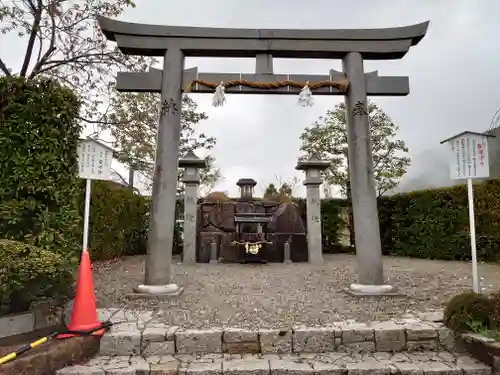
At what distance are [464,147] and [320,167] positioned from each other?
15.2 ft

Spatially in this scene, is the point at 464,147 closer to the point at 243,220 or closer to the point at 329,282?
the point at 329,282

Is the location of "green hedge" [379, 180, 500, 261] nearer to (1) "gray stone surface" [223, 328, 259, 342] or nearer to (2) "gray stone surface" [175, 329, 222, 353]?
(1) "gray stone surface" [223, 328, 259, 342]

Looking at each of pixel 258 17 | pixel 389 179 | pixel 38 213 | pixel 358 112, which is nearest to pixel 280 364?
pixel 38 213

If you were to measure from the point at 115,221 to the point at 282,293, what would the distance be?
5403 mm

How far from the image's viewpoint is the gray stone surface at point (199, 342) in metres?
2.83

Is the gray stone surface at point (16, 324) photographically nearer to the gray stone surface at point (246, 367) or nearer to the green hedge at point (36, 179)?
the green hedge at point (36, 179)

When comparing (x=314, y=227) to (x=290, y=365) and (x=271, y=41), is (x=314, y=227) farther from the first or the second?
(x=290, y=365)

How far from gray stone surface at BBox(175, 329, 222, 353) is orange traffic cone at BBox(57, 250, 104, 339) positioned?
2.38 ft

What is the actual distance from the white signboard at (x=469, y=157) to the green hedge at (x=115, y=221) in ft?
19.4

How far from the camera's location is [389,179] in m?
11.6

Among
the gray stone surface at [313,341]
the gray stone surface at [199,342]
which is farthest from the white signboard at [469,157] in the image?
the gray stone surface at [199,342]

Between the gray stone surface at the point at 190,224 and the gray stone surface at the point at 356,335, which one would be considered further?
the gray stone surface at the point at 190,224

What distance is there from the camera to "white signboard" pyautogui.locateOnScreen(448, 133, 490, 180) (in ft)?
12.3

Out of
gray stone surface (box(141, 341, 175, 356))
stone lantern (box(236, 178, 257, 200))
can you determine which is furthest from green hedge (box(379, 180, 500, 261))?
gray stone surface (box(141, 341, 175, 356))
